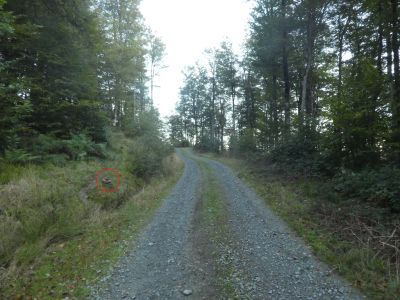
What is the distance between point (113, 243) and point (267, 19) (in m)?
16.3

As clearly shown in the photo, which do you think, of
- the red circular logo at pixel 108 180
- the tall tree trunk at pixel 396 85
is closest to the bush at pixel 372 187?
the tall tree trunk at pixel 396 85

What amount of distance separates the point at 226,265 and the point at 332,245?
213 cm

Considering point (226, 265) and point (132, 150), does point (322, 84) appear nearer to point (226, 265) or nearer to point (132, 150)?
point (132, 150)

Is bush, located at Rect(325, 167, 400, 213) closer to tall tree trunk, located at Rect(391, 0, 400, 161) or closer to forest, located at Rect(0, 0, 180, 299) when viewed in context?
tall tree trunk, located at Rect(391, 0, 400, 161)

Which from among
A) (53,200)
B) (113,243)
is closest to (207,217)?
(113,243)

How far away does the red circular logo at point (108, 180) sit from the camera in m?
7.97

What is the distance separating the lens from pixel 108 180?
27.6 ft

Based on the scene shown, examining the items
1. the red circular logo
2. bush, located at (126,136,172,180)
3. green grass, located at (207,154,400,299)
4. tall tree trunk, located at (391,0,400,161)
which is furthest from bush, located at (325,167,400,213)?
bush, located at (126,136,172,180)

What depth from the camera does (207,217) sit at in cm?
651

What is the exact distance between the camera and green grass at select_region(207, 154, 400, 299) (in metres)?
3.23

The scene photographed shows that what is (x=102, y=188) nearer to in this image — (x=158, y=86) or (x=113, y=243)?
(x=113, y=243)

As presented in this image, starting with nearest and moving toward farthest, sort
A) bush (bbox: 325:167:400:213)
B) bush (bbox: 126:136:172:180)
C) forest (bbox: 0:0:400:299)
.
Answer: forest (bbox: 0:0:400:299) → bush (bbox: 325:167:400:213) → bush (bbox: 126:136:172:180)

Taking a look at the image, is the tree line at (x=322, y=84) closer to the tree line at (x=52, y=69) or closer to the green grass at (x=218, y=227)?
the green grass at (x=218, y=227)

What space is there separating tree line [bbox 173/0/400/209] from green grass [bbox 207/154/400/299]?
177 centimetres
